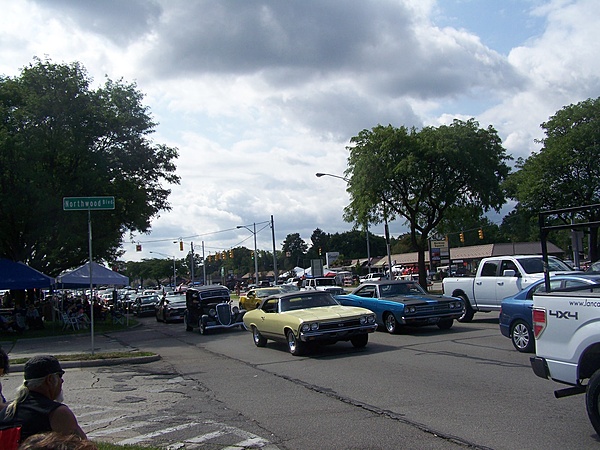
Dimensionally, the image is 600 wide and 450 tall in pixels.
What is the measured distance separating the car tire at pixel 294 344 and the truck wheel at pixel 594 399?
8.15 m

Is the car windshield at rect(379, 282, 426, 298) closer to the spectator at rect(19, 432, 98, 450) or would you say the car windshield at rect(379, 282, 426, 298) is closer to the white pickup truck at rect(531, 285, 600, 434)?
the white pickup truck at rect(531, 285, 600, 434)

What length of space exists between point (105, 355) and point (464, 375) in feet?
30.7

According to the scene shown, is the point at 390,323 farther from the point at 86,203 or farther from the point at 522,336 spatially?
the point at 86,203

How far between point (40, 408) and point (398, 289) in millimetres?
14723

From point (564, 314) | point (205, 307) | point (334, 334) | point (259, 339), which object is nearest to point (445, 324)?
point (334, 334)

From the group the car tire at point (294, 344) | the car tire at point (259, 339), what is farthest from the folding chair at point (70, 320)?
the car tire at point (294, 344)

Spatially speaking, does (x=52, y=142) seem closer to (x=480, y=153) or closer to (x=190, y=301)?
(x=190, y=301)

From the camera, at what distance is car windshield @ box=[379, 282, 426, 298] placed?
17906mm

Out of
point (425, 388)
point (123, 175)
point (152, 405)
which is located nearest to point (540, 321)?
point (425, 388)

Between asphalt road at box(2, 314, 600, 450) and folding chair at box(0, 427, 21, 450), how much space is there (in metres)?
3.34

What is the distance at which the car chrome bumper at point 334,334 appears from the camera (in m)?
13.3

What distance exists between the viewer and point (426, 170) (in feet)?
121

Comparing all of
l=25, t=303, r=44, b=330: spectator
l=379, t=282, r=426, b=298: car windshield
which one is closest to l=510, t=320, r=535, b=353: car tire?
l=379, t=282, r=426, b=298: car windshield

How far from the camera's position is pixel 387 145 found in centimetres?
3716
